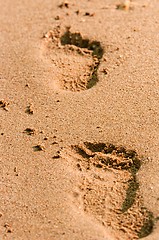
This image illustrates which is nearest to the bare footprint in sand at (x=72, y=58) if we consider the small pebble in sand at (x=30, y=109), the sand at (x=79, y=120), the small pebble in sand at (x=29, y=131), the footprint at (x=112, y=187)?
the sand at (x=79, y=120)

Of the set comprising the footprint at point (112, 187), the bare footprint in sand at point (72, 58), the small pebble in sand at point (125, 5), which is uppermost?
the small pebble in sand at point (125, 5)

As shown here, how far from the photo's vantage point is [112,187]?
2.10 m

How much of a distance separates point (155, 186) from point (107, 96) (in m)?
0.57

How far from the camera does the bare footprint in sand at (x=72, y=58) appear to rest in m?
2.55

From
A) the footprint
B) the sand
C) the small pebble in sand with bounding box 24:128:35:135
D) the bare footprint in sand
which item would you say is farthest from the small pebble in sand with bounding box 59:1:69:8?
the footprint

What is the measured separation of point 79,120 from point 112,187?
408 millimetres

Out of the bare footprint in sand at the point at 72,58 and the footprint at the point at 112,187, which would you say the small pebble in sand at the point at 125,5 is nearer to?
the bare footprint in sand at the point at 72,58

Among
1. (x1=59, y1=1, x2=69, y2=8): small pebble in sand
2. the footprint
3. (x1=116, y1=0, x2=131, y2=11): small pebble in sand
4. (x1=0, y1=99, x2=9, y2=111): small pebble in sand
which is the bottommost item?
A: the footprint

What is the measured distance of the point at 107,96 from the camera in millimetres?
2438

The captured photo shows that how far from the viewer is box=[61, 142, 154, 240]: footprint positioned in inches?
77.3

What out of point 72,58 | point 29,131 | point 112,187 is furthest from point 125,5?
point 112,187

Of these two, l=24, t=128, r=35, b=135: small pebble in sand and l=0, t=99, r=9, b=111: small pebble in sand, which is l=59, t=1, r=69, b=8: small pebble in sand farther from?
l=24, t=128, r=35, b=135: small pebble in sand

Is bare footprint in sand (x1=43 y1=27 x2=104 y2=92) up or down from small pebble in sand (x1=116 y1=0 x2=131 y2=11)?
down

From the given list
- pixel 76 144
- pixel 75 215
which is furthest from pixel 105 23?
pixel 75 215
